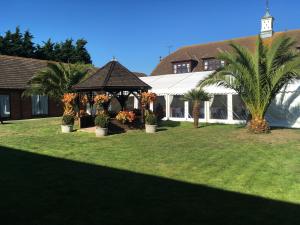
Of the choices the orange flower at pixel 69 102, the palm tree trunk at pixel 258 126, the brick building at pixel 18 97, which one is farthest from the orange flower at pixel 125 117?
the brick building at pixel 18 97

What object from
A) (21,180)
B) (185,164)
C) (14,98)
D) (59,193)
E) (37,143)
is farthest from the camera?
(14,98)

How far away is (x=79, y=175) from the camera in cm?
958

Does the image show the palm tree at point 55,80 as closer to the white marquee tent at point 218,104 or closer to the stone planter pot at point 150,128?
the white marquee tent at point 218,104

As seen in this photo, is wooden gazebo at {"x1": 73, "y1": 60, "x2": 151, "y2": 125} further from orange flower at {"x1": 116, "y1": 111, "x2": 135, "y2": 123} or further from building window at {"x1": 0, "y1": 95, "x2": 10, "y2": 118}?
building window at {"x1": 0, "y1": 95, "x2": 10, "y2": 118}

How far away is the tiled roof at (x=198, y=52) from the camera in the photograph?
36219mm

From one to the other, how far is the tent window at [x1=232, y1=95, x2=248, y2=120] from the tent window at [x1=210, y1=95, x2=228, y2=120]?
2.18 ft

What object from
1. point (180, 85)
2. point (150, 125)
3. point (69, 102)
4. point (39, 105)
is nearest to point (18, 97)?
point (39, 105)

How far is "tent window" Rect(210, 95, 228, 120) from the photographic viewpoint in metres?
25.2

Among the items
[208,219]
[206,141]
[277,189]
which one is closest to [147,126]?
[206,141]

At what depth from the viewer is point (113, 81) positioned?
20656 mm

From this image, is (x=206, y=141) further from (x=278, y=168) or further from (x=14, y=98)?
(x=14, y=98)

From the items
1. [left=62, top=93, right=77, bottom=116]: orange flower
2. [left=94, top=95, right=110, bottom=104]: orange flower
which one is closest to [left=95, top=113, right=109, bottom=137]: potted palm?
[left=94, top=95, right=110, bottom=104]: orange flower

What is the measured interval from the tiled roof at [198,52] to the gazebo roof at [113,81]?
1564cm

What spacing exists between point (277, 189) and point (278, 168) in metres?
2.24
